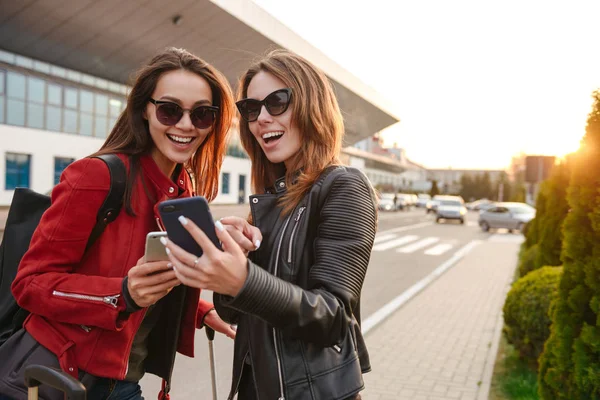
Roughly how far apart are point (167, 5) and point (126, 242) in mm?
26442

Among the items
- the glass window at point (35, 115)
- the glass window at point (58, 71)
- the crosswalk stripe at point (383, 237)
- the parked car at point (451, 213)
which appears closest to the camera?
the crosswalk stripe at point (383, 237)

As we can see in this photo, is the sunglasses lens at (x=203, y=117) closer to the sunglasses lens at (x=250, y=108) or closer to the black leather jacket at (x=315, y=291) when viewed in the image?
the sunglasses lens at (x=250, y=108)

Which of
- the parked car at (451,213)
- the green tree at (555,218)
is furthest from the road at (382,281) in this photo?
the parked car at (451,213)

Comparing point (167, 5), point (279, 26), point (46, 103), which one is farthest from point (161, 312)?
point (279, 26)

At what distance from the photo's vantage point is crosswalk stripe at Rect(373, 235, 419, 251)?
18164mm

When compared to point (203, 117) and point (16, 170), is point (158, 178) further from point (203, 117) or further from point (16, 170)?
point (16, 170)

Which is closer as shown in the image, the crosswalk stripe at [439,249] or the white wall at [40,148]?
the crosswalk stripe at [439,249]

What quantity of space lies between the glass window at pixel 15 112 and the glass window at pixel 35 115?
0.37 metres

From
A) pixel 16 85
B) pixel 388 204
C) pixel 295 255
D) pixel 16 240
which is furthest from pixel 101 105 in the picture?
pixel 295 255

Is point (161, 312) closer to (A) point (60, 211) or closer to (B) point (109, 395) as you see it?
(B) point (109, 395)

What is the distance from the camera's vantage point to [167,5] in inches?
1021

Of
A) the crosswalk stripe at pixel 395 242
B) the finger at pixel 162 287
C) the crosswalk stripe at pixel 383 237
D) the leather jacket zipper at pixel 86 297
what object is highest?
the finger at pixel 162 287

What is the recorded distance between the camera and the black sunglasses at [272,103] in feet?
5.88

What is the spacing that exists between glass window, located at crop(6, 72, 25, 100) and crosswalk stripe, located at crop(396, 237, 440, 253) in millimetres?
20600
